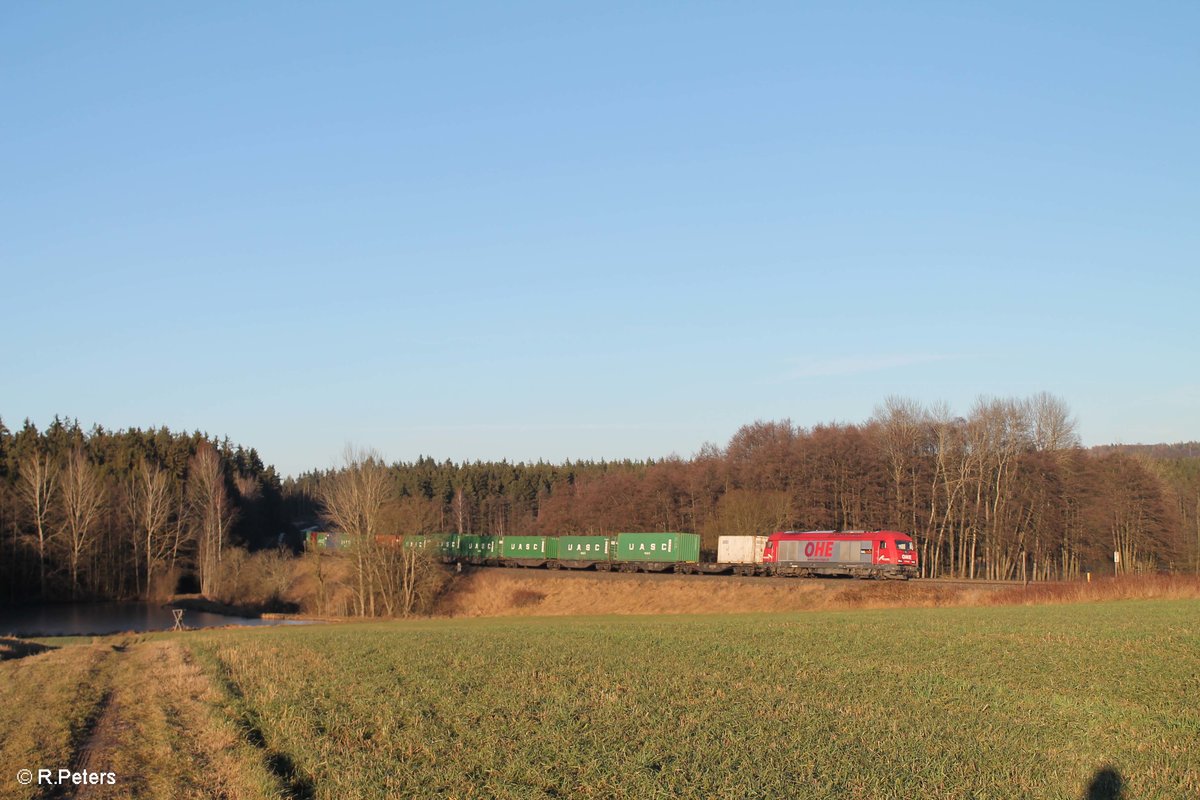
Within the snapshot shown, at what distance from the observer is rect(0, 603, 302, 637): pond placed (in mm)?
58131

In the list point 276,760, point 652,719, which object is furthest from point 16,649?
point 652,719

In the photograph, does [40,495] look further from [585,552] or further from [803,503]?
[803,503]

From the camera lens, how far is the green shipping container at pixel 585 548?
255ft

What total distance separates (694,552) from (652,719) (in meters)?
59.8

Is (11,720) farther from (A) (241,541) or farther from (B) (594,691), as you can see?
(A) (241,541)

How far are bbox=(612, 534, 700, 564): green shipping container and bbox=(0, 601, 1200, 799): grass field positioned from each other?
4881 centimetres

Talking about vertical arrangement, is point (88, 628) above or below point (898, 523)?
below

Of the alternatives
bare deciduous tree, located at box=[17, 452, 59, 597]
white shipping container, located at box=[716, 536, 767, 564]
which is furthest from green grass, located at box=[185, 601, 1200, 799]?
bare deciduous tree, located at box=[17, 452, 59, 597]

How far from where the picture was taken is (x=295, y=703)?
15250 millimetres

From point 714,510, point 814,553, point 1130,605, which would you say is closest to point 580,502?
point 714,510

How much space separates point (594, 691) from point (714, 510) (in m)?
83.4

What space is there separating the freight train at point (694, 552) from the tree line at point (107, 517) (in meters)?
22.3

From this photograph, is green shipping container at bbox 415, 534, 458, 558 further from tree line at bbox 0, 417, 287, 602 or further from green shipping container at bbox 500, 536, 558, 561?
tree line at bbox 0, 417, 287, 602

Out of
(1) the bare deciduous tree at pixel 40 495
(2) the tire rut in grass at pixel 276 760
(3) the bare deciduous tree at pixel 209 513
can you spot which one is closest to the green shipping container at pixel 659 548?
(3) the bare deciduous tree at pixel 209 513
